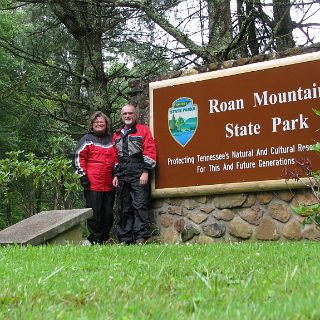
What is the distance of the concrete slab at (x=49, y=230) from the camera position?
6480 millimetres

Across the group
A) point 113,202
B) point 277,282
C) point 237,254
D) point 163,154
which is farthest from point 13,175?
point 277,282

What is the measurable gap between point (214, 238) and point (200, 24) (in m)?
4.22

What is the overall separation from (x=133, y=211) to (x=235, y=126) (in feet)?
5.79

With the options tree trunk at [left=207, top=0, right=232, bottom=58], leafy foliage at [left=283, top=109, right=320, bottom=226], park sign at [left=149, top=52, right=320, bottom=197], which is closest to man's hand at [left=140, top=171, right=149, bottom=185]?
park sign at [left=149, top=52, right=320, bottom=197]

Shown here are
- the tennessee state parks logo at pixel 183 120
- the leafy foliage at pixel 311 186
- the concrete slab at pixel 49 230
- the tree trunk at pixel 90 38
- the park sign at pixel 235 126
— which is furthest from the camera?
the tree trunk at pixel 90 38

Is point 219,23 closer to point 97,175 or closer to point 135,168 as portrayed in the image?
point 135,168

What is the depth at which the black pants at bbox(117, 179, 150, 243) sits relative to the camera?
7.46m

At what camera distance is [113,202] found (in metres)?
7.70

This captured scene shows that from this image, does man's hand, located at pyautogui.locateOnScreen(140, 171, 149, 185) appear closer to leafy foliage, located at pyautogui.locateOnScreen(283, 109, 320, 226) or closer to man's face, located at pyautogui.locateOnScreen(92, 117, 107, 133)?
man's face, located at pyautogui.locateOnScreen(92, 117, 107, 133)

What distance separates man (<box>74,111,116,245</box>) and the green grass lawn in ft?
11.7

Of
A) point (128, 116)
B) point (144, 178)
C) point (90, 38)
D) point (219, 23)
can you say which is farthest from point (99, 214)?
point (219, 23)

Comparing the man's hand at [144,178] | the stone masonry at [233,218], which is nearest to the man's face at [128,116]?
the man's hand at [144,178]

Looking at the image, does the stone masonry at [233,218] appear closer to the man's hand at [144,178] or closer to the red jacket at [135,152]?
the man's hand at [144,178]

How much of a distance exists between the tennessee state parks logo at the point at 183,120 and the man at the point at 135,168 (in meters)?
0.34
